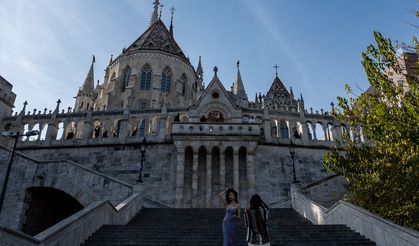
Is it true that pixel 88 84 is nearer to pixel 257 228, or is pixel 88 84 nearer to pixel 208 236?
pixel 208 236

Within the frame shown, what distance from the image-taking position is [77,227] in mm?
8398

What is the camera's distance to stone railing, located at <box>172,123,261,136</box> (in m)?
21.0

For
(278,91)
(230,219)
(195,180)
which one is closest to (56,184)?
(195,180)

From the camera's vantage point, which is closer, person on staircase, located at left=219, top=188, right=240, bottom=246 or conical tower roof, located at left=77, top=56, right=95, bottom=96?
person on staircase, located at left=219, top=188, right=240, bottom=246

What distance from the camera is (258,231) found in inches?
234

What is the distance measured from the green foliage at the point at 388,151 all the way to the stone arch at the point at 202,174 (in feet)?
29.5

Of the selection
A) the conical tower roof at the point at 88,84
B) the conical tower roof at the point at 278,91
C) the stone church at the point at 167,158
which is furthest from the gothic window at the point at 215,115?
the conical tower roof at the point at 278,91

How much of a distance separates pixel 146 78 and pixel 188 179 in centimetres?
1631

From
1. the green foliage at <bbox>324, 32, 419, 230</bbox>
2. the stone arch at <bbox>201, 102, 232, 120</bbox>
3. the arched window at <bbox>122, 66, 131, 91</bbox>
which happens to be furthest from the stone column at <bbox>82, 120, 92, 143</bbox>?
the green foliage at <bbox>324, 32, 419, 230</bbox>

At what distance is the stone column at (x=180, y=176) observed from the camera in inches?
755

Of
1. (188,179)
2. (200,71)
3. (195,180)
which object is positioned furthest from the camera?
(200,71)

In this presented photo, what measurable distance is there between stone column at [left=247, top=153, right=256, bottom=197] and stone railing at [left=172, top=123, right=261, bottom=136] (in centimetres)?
140

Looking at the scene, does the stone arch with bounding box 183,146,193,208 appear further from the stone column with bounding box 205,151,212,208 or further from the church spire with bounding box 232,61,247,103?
the church spire with bounding box 232,61,247,103

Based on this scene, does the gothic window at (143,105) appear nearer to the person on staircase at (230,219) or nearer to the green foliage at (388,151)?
the green foliage at (388,151)
